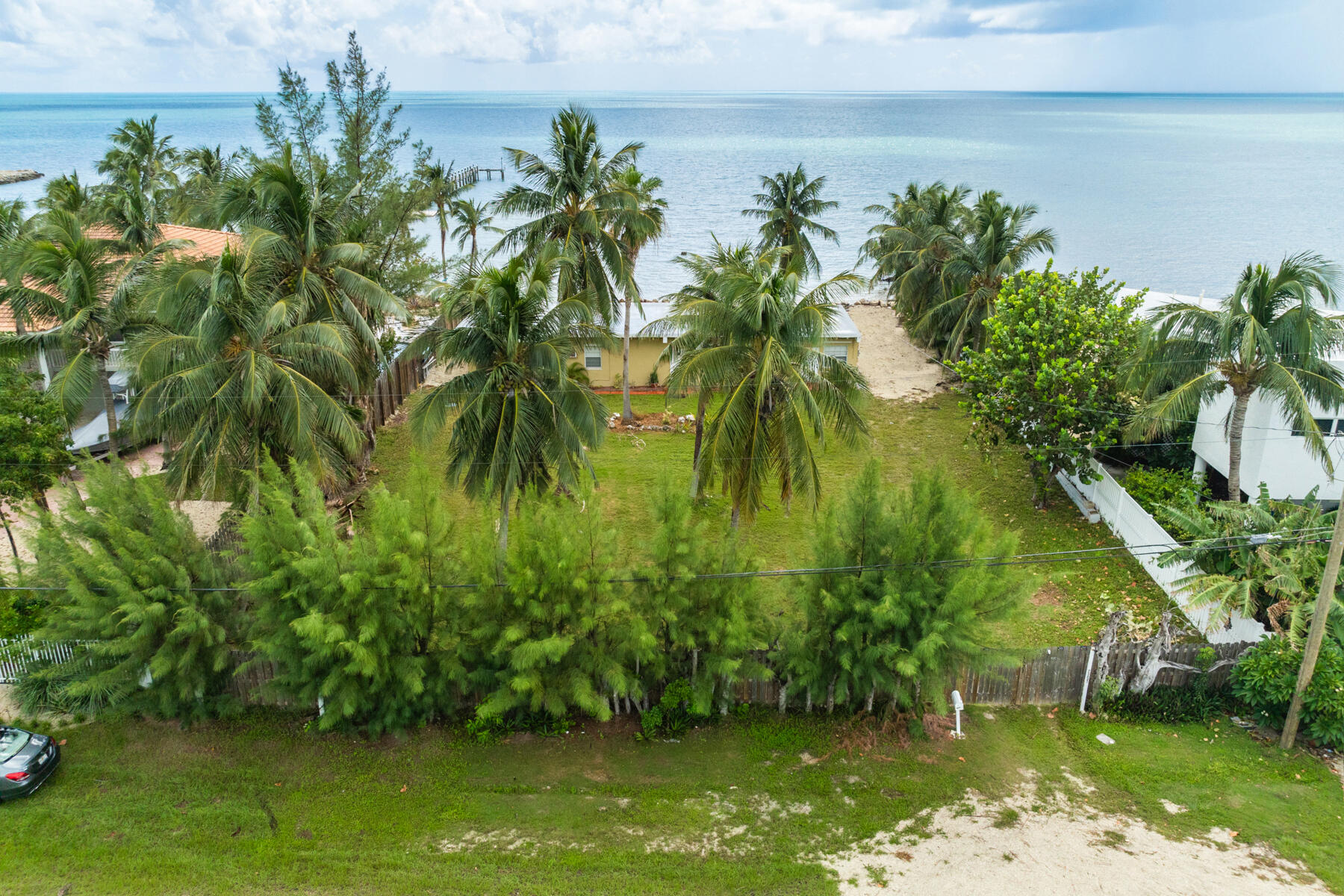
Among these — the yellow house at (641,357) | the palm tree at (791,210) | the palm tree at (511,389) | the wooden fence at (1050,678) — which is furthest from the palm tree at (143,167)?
the wooden fence at (1050,678)

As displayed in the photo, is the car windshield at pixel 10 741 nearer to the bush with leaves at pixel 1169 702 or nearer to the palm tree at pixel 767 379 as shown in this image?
the palm tree at pixel 767 379

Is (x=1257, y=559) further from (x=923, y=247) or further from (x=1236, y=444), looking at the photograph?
(x=923, y=247)

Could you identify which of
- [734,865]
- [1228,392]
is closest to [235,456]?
[734,865]

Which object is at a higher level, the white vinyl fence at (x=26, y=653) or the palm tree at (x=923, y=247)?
the palm tree at (x=923, y=247)

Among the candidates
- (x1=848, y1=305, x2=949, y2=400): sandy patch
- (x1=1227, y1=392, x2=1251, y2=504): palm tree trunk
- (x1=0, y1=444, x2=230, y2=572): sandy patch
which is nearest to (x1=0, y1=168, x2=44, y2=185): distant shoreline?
(x1=0, y1=444, x2=230, y2=572): sandy patch

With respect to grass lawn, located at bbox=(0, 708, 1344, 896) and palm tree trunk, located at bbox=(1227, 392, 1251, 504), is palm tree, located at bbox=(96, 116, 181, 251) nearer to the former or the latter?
grass lawn, located at bbox=(0, 708, 1344, 896)

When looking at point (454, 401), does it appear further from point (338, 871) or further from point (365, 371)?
point (338, 871)

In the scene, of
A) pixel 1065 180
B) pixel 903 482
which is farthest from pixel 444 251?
pixel 1065 180
